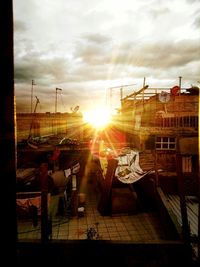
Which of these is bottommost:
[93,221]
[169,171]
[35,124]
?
[93,221]

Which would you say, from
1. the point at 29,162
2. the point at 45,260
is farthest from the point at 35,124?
the point at 45,260

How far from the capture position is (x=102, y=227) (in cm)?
1501

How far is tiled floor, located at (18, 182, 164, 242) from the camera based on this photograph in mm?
13664

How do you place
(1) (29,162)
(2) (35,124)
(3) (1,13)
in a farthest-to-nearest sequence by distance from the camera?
(2) (35,124) → (1) (29,162) → (3) (1,13)

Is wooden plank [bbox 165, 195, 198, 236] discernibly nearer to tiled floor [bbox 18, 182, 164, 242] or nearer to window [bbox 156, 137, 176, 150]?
tiled floor [bbox 18, 182, 164, 242]

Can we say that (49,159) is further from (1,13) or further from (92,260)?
(1,13)

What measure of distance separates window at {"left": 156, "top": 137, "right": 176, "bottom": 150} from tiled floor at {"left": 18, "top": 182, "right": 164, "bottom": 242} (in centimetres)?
795

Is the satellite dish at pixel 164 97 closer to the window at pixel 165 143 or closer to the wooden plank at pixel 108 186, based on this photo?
the window at pixel 165 143

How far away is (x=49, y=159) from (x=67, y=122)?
16581mm

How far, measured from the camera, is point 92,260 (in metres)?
3.01

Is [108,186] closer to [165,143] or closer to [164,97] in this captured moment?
[165,143]

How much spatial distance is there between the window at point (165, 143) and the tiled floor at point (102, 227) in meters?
7.95

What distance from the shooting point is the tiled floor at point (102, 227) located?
44.8ft

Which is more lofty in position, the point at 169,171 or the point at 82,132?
the point at 82,132
